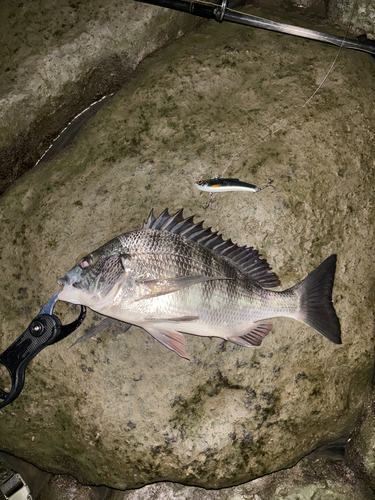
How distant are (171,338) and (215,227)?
3.57 ft

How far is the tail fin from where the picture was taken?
321cm

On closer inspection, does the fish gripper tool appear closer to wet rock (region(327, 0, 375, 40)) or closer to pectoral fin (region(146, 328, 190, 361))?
pectoral fin (region(146, 328, 190, 361))

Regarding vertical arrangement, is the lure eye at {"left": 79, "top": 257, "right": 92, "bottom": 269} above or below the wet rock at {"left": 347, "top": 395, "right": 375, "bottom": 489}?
above

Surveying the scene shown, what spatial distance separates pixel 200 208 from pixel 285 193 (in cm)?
80

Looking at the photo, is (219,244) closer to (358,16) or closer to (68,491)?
(68,491)

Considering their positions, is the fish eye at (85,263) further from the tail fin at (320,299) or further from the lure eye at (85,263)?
the tail fin at (320,299)

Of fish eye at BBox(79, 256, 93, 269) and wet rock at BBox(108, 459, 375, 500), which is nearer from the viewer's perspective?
fish eye at BBox(79, 256, 93, 269)

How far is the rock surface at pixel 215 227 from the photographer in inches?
137

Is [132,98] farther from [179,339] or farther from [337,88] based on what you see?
[179,339]

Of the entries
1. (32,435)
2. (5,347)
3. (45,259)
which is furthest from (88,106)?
(32,435)

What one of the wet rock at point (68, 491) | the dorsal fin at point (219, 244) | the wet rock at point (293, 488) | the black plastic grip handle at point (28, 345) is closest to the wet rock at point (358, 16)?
the dorsal fin at point (219, 244)

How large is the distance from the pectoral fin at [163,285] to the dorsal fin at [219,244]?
334 mm

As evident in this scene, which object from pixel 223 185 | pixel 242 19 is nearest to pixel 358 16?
pixel 242 19

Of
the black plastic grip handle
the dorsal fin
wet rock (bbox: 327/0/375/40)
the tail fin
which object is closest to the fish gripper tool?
the black plastic grip handle
